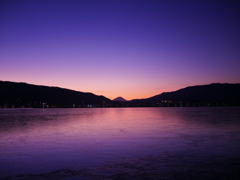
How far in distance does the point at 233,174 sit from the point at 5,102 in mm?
210741

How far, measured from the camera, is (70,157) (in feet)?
31.3

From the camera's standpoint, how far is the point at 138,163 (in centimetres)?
834

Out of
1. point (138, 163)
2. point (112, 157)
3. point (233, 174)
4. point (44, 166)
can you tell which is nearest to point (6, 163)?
point (44, 166)

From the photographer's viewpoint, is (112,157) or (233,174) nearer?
(233,174)

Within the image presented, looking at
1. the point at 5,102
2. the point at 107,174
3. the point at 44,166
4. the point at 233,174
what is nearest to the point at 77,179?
the point at 107,174

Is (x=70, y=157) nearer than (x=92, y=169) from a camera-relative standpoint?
No

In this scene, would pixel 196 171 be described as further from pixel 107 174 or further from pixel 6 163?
A: pixel 6 163

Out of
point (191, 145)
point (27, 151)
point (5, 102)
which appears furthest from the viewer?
point (5, 102)

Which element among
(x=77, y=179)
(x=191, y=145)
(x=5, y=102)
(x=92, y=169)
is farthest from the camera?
(x=5, y=102)

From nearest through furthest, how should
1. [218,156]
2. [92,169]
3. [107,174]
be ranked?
[107,174], [92,169], [218,156]

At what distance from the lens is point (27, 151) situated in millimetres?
10828

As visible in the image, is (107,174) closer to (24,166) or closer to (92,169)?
(92,169)

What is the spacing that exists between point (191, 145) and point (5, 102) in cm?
20637

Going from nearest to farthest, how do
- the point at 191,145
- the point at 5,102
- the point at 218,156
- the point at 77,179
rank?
the point at 77,179 → the point at 218,156 → the point at 191,145 → the point at 5,102
